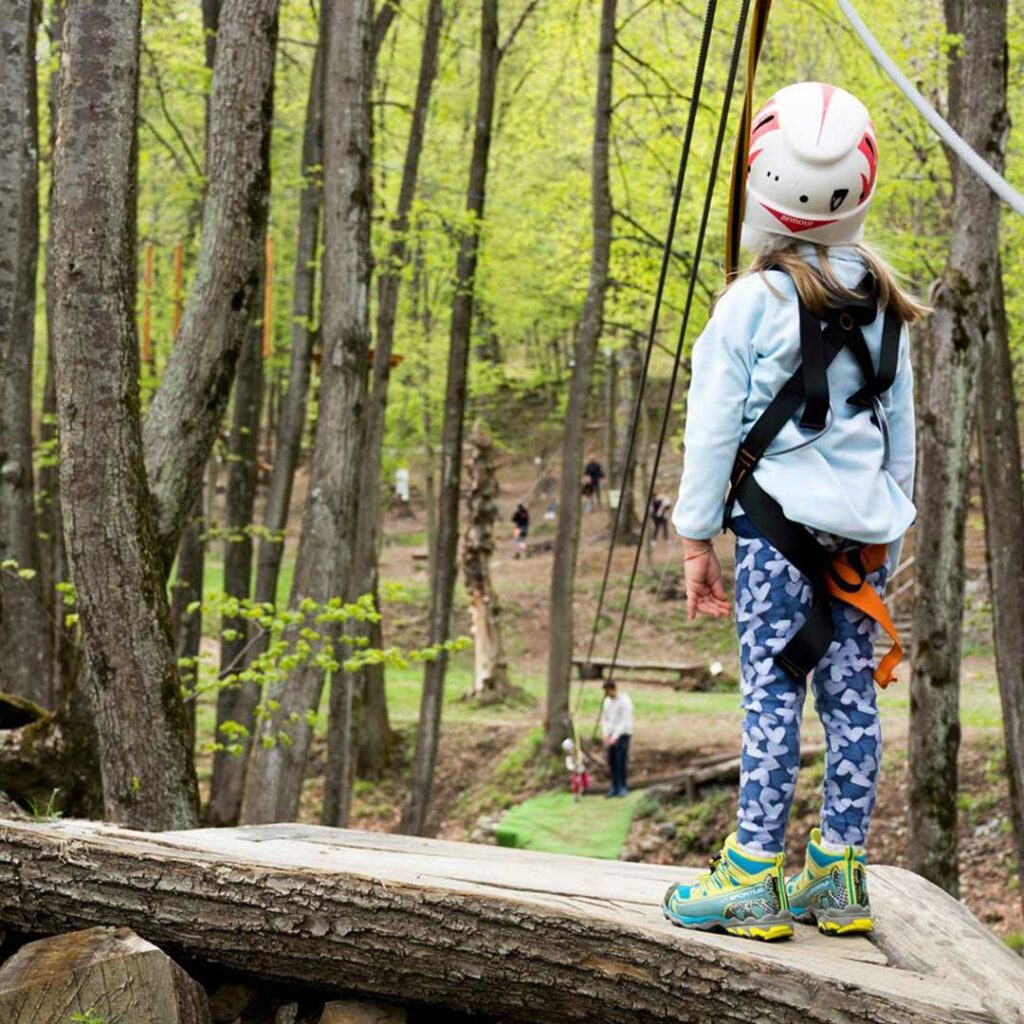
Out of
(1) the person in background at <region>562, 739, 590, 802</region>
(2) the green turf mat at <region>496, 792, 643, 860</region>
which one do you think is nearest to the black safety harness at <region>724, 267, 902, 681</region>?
(2) the green turf mat at <region>496, 792, 643, 860</region>

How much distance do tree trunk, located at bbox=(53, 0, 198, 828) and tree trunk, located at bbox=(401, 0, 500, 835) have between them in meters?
8.57

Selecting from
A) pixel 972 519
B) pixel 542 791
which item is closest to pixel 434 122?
pixel 542 791

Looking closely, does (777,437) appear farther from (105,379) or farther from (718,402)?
(105,379)

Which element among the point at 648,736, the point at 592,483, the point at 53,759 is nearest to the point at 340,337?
the point at 53,759

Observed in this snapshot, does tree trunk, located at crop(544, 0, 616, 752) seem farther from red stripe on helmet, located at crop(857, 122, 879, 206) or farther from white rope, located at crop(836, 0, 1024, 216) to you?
white rope, located at crop(836, 0, 1024, 216)

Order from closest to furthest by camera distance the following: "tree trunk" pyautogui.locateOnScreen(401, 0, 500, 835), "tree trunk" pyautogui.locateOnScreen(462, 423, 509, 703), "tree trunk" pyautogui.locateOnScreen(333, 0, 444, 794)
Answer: "tree trunk" pyautogui.locateOnScreen(401, 0, 500, 835) < "tree trunk" pyautogui.locateOnScreen(333, 0, 444, 794) < "tree trunk" pyautogui.locateOnScreen(462, 423, 509, 703)

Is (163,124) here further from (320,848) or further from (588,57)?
(320,848)

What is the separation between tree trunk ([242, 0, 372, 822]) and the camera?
848 centimetres

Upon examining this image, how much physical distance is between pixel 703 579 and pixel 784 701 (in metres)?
0.39

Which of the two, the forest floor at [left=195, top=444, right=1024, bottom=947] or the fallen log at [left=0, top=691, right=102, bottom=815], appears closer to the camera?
the fallen log at [left=0, top=691, right=102, bottom=815]

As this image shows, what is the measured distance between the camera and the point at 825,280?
11.7 feet

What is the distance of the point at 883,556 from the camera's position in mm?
3650

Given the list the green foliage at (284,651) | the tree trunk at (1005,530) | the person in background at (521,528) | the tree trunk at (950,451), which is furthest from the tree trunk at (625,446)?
the tree trunk at (950,451)

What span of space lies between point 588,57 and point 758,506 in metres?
18.9
